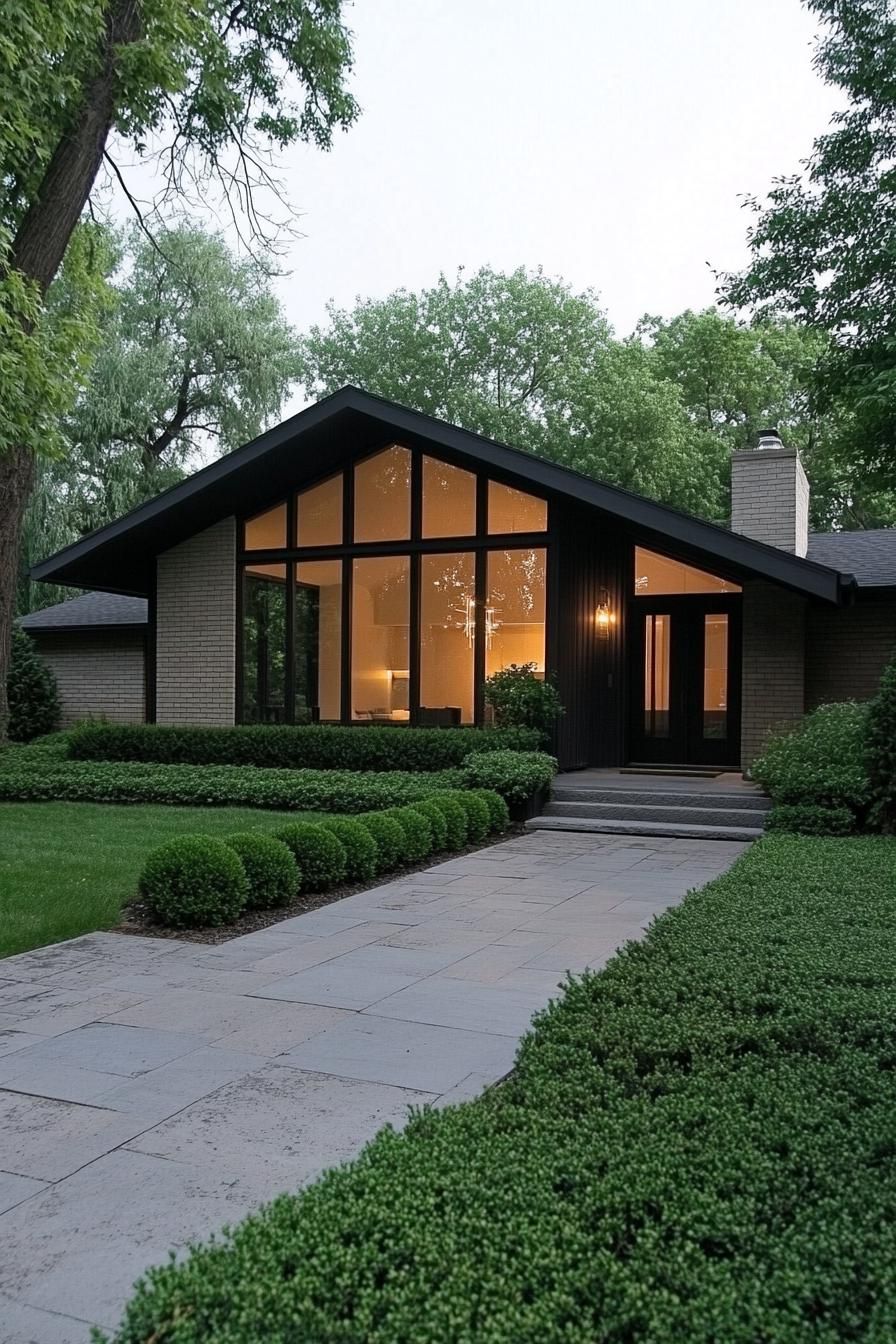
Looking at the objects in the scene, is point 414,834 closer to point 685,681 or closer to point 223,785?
point 223,785

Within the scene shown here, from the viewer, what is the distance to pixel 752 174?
13453 millimetres

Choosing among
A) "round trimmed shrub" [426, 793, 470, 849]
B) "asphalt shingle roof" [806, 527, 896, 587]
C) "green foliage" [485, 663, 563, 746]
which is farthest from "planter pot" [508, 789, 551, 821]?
"asphalt shingle roof" [806, 527, 896, 587]

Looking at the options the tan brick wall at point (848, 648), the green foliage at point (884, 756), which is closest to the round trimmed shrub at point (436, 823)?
the green foliage at point (884, 756)

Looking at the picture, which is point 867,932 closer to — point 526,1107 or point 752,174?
point 526,1107

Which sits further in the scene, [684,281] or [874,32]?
[684,281]

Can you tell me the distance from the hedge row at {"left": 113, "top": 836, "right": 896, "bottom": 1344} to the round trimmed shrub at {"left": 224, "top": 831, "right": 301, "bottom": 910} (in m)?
3.11

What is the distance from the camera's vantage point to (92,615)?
17.8 metres

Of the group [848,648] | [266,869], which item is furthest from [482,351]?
[266,869]

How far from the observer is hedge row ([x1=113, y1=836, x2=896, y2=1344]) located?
6.08 feet

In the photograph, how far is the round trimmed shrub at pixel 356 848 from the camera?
7.27m

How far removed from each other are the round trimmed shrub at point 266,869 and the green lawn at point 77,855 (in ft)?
2.62

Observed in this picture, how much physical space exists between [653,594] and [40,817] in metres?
7.98

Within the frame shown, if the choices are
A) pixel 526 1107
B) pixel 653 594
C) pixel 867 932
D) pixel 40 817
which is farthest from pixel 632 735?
pixel 526 1107

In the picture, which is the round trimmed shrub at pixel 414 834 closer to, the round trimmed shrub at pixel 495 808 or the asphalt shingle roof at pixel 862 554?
the round trimmed shrub at pixel 495 808
